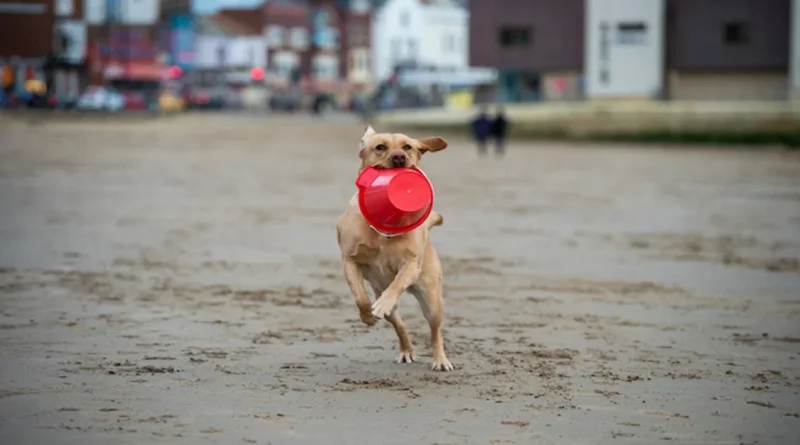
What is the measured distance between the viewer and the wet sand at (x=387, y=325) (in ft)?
25.0

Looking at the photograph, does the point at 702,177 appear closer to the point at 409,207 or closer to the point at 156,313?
the point at 156,313

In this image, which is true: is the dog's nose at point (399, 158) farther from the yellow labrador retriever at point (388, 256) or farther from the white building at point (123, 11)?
the white building at point (123, 11)

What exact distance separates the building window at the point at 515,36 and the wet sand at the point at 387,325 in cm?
4563

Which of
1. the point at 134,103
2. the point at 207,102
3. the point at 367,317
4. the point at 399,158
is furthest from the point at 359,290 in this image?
the point at 207,102

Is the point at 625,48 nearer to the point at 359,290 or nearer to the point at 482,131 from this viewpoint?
the point at 482,131

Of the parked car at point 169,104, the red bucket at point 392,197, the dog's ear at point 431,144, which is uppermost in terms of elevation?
the dog's ear at point 431,144

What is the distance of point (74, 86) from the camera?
3465 inches

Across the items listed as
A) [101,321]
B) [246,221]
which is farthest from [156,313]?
[246,221]

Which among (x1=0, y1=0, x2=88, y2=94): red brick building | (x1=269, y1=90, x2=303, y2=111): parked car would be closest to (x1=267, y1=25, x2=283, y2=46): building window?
(x1=269, y1=90, x2=303, y2=111): parked car

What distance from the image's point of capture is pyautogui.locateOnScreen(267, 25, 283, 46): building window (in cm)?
12225

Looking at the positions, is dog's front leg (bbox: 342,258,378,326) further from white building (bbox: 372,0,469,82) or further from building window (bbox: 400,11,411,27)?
building window (bbox: 400,11,411,27)

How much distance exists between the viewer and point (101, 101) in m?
78.1

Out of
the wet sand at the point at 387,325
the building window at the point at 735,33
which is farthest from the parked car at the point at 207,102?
the wet sand at the point at 387,325

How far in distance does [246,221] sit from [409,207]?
11541mm
